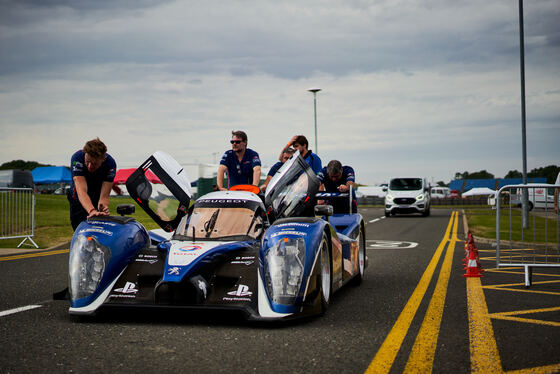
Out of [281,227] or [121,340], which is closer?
[121,340]

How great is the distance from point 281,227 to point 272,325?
0.93m

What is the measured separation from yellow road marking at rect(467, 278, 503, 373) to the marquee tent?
53435 mm

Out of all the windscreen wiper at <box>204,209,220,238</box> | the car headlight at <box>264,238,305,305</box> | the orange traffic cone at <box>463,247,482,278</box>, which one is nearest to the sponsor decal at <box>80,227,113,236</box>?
the windscreen wiper at <box>204,209,220,238</box>

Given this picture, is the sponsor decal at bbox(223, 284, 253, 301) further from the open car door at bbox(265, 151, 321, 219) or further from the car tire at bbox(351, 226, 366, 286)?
the car tire at bbox(351, 226, 366, 286)

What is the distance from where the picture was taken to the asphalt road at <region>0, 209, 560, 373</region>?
3795 mm

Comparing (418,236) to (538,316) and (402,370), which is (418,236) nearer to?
(538,316)

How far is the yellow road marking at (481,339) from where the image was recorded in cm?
374

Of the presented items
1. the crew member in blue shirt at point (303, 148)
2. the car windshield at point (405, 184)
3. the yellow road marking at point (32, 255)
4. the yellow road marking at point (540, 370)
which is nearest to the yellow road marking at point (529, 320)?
the yellow road marking at point (540, 370)

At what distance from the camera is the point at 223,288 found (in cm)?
511

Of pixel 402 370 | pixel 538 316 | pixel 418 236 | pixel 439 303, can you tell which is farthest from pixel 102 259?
pixel 418 236

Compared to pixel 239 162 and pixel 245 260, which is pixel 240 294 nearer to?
pixel 245 260

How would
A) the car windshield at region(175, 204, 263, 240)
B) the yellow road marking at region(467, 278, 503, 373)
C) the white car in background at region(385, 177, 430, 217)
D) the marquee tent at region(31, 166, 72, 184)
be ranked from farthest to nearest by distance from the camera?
the marquee tent at region(31, 166, 72, 184)
the white car in background at region(385, 177, 430, 217)
the car windshield at region(175, 204, 263, 240)
the yellow road marking at region(467, 278, 503, 373)

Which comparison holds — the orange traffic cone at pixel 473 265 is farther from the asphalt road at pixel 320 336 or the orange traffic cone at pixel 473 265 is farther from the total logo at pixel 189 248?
the total logo at pixel 189 248

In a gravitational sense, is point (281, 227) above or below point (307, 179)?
below
